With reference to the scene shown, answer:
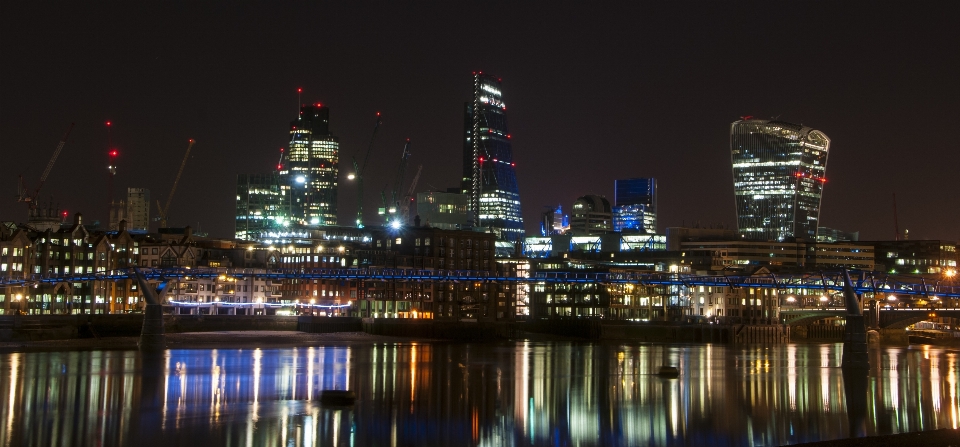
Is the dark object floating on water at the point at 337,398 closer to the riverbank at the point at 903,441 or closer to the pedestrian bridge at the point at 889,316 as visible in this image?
the riverbank at the point at 903,441

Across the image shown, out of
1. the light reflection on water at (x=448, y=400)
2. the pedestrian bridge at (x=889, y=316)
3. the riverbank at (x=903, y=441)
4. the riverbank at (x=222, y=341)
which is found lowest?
the riverbank at (x=903, y=441)

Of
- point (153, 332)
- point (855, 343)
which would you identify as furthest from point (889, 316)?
point (153, 332)

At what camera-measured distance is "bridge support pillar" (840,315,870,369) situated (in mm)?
88000

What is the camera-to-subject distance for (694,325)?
6014 inches

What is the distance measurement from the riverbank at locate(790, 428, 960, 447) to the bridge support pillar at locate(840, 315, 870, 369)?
42.5 meters

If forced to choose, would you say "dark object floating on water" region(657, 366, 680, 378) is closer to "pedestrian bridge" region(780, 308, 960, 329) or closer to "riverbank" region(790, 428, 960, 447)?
"riverbank" region(790, 428, 960, 447)

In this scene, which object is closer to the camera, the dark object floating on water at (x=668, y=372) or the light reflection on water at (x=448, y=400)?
the light reflection on water at (x=448, y=400)

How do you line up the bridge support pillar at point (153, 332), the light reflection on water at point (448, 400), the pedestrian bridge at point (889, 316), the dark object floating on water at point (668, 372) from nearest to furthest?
the light reflection on water at point (448, 400), the dark object floating on water at point (668, 372), the bridge support pillar at point (153, 332), the pedestrian bridge at point (889, 316)

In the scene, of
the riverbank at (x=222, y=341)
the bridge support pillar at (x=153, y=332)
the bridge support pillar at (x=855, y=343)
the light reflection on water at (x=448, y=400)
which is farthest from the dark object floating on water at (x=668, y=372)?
the riverbank at (x=222, y=341)

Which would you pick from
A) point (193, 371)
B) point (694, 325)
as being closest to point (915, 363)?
point (694, 325)

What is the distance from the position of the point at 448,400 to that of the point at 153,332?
51792 millimetres

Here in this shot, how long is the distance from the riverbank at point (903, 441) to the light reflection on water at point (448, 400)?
246 cm

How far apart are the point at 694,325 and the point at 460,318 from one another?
114 ft

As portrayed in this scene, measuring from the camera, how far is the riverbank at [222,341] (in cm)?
10462
